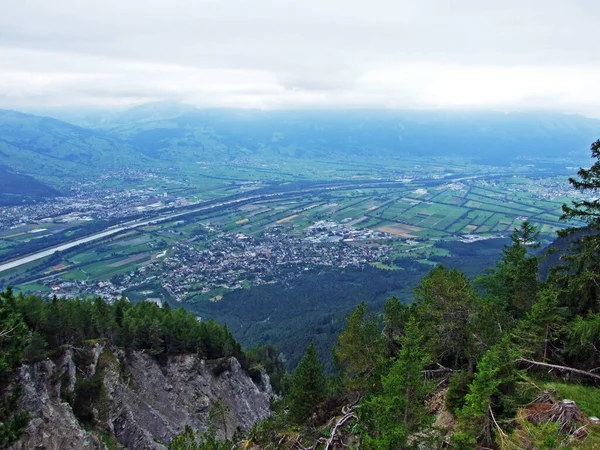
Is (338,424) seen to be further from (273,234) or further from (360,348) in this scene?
(273,234)

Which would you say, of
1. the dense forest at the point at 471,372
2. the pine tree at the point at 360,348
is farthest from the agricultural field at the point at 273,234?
the dense forest at the point at 471,372

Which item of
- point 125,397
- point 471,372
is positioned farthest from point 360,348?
point 125,397

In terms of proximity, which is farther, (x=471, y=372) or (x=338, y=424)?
(x=338, y=424)

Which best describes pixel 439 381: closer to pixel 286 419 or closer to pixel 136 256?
pixel 286 419

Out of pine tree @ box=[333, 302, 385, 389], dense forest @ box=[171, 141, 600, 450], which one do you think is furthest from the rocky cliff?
pine tree @ box=[333, 302, 385, 389]

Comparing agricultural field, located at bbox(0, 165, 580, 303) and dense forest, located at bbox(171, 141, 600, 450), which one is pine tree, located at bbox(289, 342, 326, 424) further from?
agricultural field, located at bbox(0, 165, 580, 303)

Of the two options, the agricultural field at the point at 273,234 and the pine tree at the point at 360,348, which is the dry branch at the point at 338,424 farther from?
the agricultural field at the point at 273,234

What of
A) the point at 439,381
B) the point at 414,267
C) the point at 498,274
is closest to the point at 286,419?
the point at 439,381
